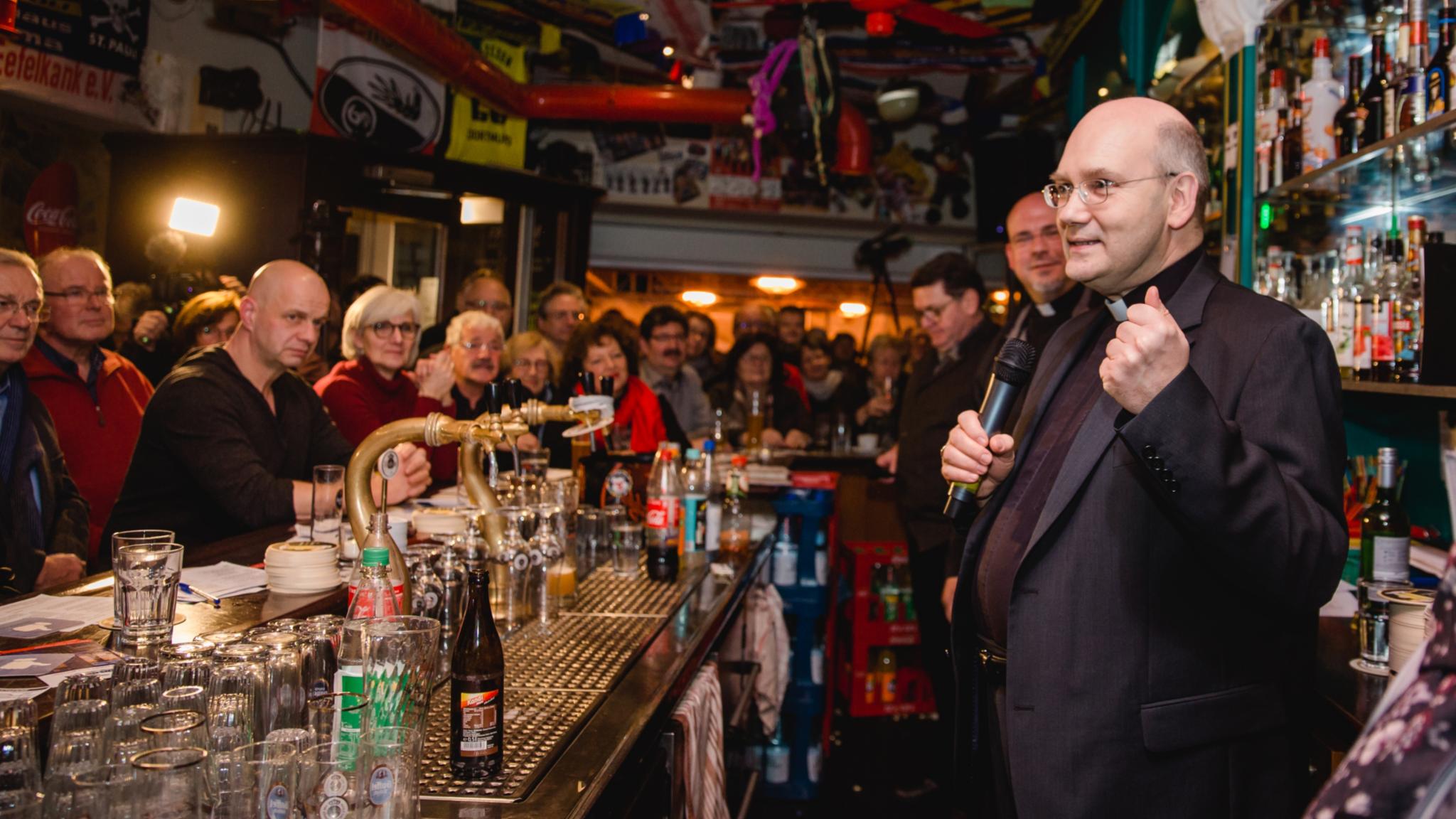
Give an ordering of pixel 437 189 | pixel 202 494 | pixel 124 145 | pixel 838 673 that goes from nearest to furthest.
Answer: pixel 202 494 < pixel 838 673 < pixel 124 145 < pixel 437 189

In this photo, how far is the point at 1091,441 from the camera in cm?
158

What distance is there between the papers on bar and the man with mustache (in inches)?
124

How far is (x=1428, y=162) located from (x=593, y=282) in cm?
820

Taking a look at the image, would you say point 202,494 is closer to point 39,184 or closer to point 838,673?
point 838,673

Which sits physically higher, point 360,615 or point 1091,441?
point 1091,441

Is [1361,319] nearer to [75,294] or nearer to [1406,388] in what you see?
[1406,388]

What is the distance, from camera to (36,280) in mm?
2834


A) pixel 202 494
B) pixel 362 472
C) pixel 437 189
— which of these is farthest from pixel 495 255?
pixel 362 472

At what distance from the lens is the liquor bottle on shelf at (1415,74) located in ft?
7.68

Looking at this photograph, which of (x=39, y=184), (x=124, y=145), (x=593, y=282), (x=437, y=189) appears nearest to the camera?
(x=39, y=184)

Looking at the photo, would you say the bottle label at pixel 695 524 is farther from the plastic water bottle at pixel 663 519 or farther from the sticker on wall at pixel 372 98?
the sticker on wall at pixel 372 98

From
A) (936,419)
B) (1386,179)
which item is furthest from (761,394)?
(1386,179)

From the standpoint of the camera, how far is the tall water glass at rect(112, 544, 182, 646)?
5.10ft

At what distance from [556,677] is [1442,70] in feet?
7.49
